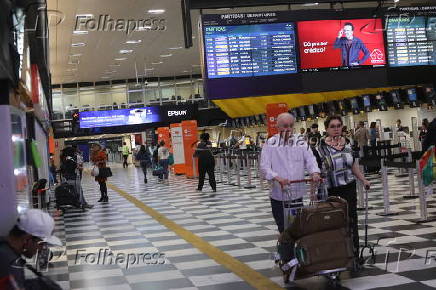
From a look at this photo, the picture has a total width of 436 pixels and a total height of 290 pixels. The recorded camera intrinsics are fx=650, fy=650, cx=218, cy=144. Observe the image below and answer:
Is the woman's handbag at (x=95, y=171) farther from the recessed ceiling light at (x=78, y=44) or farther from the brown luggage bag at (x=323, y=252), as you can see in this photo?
the brown luggage bag at (x=323, y=252)

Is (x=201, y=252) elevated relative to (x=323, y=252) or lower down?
lower down

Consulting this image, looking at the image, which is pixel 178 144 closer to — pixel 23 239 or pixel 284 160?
pixel 284 160

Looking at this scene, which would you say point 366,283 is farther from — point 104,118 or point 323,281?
point 104,118

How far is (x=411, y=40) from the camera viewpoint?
579 inches

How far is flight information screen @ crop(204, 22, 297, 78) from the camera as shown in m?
13.5

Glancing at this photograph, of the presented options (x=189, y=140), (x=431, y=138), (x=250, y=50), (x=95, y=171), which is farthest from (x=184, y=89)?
(x=431, y=138)

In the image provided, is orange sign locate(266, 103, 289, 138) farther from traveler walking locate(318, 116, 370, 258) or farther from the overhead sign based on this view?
the overhead sign

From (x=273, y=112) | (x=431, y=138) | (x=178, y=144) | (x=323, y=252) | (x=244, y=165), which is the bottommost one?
(x=244, y=165)

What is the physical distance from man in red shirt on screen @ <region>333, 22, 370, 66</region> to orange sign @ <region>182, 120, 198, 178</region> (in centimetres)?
1224

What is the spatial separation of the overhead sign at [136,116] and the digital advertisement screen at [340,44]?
803 inches

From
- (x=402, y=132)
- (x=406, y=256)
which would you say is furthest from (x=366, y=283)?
(x=402, y=132)

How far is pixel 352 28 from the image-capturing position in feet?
46.9

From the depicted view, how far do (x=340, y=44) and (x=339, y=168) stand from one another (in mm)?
8788

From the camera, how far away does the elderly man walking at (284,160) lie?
588 cm
